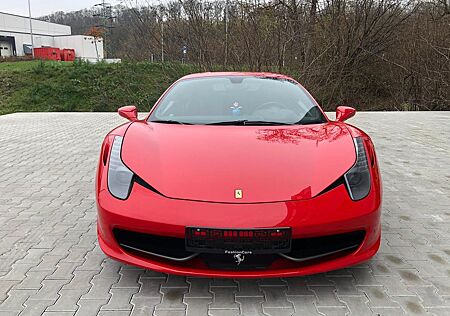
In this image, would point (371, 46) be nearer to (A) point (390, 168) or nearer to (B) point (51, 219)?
(A) point (390, 168)

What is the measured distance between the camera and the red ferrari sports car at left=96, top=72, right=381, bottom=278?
2.05 m

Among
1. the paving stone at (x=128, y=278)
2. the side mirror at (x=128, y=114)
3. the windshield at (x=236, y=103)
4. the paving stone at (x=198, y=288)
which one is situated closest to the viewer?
the paving stone at (x=198, y=288)

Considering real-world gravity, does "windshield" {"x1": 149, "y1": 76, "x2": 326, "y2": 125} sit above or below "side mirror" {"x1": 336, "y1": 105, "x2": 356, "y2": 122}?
above

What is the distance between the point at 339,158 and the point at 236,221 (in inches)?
33.4

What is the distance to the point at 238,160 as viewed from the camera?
94.8 inches

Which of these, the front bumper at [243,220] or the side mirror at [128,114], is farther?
the side mirror at [128,114]

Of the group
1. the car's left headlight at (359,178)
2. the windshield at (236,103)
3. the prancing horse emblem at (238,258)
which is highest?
the windshield at (236,103)

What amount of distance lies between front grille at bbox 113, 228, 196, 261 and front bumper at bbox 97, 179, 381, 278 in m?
0.03

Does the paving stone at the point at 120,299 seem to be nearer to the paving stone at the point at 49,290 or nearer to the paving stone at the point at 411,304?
the paving stone at the point at 49,290

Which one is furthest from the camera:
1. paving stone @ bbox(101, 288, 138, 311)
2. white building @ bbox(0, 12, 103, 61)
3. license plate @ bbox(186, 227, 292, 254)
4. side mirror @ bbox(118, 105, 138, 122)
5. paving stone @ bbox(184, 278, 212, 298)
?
white building @ bbox(0, 12, 103, 61)

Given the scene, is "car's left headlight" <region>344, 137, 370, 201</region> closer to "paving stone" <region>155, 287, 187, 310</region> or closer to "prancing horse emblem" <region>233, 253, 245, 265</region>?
"prancing horse emblem" <region>233, 253, 245, 265</region>

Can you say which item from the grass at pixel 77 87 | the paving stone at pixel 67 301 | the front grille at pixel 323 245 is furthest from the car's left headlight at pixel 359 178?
the grass at pixel 77 87

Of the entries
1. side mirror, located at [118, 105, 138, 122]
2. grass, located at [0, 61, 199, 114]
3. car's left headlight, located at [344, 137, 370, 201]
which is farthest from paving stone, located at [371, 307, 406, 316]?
grass, located at [0, 61, 199, 114]

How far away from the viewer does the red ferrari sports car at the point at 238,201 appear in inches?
80.9
